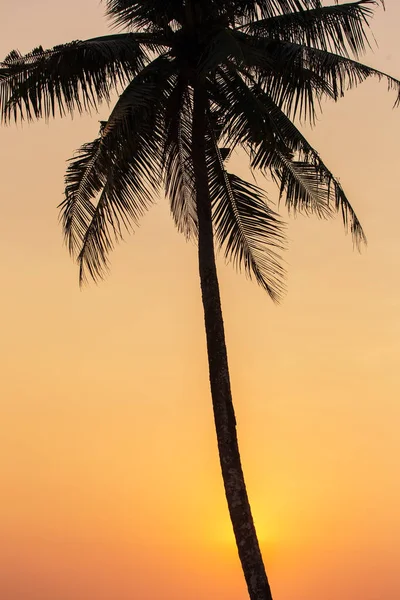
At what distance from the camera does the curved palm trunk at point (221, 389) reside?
17672 millimetres

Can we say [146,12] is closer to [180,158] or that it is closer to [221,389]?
→ [180,158]

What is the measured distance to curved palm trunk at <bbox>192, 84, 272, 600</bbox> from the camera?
1767 cm

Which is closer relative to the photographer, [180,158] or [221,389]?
[221,389]

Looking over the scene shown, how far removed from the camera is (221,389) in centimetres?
1859

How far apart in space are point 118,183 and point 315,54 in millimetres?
4744

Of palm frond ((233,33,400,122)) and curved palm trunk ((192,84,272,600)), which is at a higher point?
palm frond ((233,33,400,122))

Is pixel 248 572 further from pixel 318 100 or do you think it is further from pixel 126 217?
pixel 318 100

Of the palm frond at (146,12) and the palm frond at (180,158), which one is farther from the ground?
the palm frond at (146,12)

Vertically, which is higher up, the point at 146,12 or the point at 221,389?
the point at 146,12

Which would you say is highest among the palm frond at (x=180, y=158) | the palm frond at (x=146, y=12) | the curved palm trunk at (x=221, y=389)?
the palm frond at (x=146, y=12)

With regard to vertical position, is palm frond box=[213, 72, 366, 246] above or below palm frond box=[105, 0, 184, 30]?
below

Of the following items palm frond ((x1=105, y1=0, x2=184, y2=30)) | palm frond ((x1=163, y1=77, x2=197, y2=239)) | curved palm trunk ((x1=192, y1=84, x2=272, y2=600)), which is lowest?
curved palm trunk ((x1=192, y1=84, x2=272, y2=600))

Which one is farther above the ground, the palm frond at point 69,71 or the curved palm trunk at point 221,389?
the palm frond at point 69,71

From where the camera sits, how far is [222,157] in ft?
70.2
